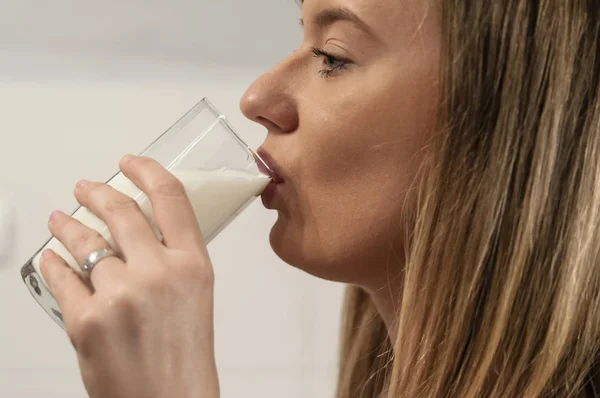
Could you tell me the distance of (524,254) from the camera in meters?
0.44

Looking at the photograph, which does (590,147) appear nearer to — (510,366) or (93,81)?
(510,366)

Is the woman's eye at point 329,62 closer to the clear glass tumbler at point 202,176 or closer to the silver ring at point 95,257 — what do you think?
the clear glass tumbler at point 202,176

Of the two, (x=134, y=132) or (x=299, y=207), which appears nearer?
(x=299, y=207)

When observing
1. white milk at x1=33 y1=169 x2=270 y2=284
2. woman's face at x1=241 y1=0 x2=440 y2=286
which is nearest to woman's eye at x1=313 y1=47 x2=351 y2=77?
woman's face at x1=241 y1=0 x2=440 y2=286

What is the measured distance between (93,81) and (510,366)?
804 mm

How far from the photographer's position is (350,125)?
49 centimetres

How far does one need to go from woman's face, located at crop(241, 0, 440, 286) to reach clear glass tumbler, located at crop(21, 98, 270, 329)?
0.03 m

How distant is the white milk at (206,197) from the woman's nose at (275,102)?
51 mm

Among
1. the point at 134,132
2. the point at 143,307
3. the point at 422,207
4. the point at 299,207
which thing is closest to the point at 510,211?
the point at 422,207

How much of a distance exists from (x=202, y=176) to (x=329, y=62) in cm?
15

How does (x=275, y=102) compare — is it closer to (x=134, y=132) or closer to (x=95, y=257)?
(x=95, y=257)

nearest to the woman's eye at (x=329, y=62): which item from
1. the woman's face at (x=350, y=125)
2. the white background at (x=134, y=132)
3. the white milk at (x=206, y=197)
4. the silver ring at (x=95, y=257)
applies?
the woman's face at (x=350, y=125)

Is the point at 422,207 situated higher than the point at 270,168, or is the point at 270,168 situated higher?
the point at 270,168

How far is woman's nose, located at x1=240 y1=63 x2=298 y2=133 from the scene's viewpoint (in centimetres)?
52
